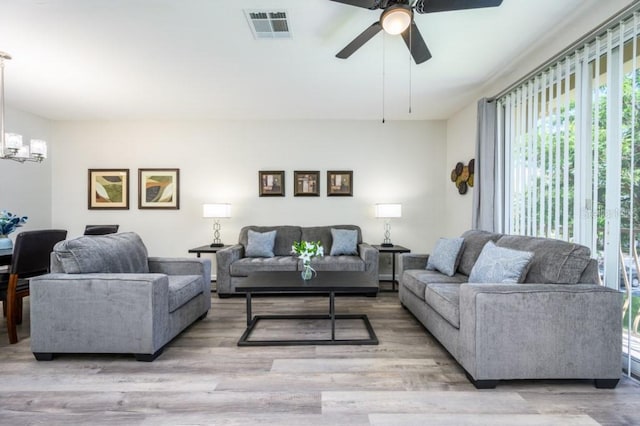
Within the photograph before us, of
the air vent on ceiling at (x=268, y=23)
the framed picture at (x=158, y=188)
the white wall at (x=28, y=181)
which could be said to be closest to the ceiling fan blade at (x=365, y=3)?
the air vent on ceiling at (x=268, y=23)

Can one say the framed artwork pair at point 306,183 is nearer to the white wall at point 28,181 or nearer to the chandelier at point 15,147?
the chandelier at point 15,147

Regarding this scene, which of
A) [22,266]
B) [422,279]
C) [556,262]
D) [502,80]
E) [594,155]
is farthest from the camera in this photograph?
[502,80]

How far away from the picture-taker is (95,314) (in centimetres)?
223

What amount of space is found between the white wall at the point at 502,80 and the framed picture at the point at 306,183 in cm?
209

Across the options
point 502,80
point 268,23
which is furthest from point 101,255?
point 502,80

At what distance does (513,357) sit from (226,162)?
441cm

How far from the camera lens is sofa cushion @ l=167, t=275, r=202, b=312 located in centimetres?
250

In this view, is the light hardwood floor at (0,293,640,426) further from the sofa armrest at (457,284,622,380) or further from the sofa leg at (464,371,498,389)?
the sofa armrest at (457,284,622,380)

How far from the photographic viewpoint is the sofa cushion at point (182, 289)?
8.21ft

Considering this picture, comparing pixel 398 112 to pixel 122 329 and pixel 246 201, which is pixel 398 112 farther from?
pixel 122 329

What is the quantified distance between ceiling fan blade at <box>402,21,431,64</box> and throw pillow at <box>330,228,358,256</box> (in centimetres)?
253

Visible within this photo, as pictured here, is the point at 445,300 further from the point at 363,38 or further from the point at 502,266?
the point at 363,38

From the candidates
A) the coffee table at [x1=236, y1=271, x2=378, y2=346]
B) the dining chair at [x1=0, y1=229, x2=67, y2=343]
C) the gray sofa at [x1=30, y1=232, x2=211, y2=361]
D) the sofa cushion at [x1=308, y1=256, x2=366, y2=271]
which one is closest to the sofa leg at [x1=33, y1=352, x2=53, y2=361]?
the gray sofa at [x1=30, y1=232, x2=211, y2=361]

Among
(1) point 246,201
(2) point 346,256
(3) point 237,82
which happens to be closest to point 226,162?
(1) point 246,201
